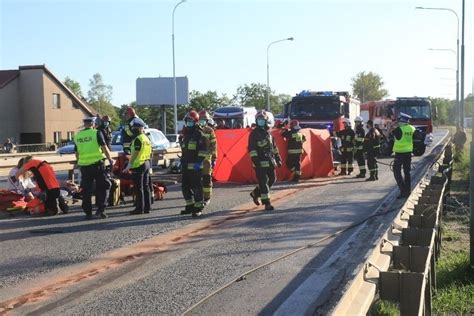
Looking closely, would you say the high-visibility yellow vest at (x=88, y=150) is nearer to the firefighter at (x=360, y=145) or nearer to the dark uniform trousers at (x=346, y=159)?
the firefighter at (x=360, y=145)

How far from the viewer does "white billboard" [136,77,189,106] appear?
5698 centimetres

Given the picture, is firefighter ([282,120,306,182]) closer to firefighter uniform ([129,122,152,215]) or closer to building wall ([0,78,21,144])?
firefighter uniform ([129,122,152,215])

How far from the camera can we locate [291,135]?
17.0 meters

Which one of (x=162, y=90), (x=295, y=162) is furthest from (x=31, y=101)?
(x=295, y=162)

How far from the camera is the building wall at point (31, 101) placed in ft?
178

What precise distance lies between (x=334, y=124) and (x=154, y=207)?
1297 centimetres

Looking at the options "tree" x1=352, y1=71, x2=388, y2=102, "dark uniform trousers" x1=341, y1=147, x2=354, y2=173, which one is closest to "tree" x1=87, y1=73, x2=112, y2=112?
"tree" x1=352, y1=71, x2=388, y2=102

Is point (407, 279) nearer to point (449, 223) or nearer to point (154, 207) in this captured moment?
point (449, 223)

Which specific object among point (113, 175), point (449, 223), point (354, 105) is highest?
point (354, 105)

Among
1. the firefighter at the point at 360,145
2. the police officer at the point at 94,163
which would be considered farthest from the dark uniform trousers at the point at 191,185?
the firefighter at the point at 360,145

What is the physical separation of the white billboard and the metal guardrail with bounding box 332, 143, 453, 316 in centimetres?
5045

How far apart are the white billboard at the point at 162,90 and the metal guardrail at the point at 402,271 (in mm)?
50455

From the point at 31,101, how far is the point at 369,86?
66891 millimetres

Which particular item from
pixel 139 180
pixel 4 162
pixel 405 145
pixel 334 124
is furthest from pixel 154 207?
pixel 334 124
